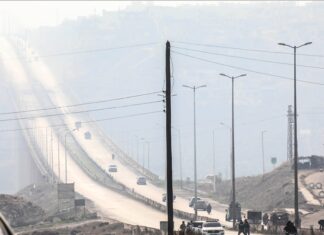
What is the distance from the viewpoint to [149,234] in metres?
79.8

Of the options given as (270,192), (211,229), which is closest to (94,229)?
(211,229)

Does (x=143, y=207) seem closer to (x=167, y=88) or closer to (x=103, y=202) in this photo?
(x=103, y=202)

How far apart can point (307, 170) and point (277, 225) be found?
84115mm

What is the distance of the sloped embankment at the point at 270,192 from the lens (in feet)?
504

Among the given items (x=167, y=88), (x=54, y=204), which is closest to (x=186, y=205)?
(x=54, y=204)

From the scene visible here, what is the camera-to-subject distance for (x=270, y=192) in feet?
557

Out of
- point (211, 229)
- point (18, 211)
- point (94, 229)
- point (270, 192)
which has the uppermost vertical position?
point (270, 192)

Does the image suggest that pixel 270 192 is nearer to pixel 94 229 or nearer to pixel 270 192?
pixel 270 192

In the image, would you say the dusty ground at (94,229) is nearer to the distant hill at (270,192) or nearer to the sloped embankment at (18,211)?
the sloped embankment at (18,211)

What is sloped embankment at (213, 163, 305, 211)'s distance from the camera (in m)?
154

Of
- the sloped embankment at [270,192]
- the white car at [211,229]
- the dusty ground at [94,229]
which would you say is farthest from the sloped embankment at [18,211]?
the white car at [211,229]

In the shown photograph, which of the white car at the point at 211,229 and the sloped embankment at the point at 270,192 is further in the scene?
the sloped embankment at the point at 270,192

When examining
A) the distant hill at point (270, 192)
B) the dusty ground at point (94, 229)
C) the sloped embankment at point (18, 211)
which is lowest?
the dusty ground at point (94, 229)

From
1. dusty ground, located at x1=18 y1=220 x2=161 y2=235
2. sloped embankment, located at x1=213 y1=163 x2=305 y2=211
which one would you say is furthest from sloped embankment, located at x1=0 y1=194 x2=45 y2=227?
sloped embankment, located at x1=213 y1=163 x2=305 y2=211
